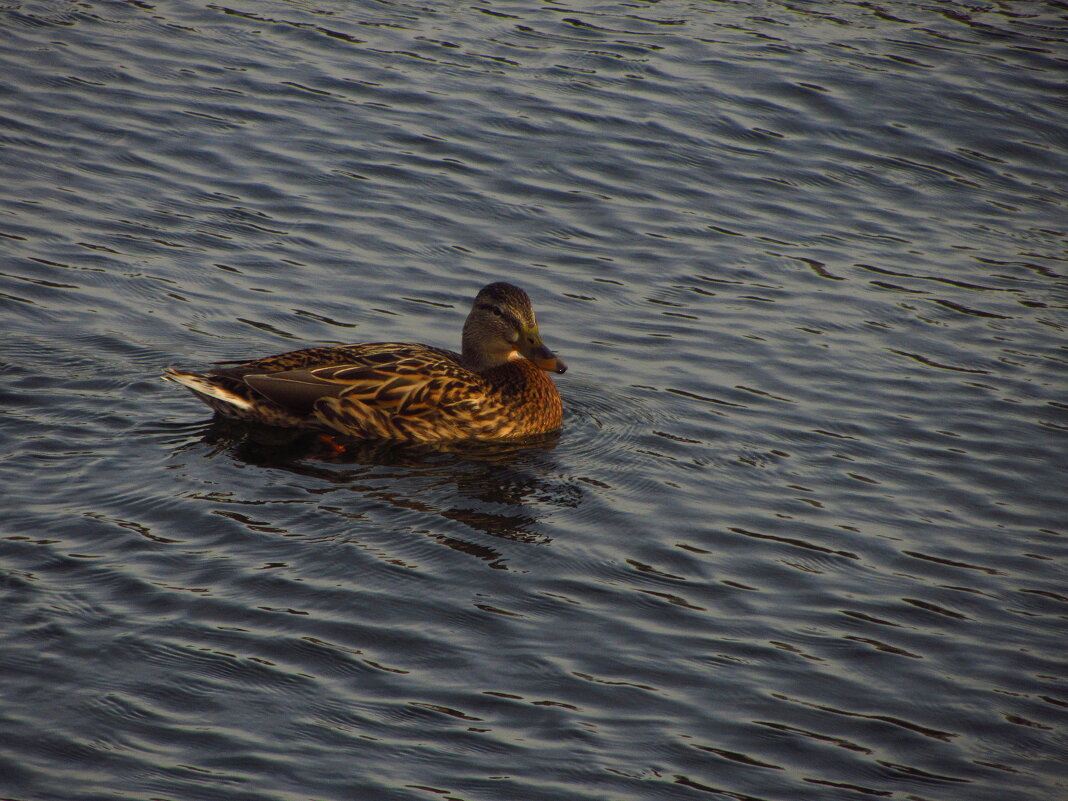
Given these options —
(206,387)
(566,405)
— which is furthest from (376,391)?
(566,405)

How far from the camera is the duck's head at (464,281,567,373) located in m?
9.50

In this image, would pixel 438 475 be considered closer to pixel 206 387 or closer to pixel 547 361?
pixel 547 361

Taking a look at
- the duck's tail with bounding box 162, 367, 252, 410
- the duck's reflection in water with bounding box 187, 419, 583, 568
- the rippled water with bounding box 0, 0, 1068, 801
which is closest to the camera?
the rippled water with bounding box 0, 0, 1068, 801

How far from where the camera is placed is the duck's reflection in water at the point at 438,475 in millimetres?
→ 7875

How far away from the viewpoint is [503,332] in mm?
9625

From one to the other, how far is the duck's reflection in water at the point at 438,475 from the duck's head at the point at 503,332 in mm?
596

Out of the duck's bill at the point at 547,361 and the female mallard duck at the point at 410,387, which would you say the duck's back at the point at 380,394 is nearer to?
the female mallard duck at the point at 410,387

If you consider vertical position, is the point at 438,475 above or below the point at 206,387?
below


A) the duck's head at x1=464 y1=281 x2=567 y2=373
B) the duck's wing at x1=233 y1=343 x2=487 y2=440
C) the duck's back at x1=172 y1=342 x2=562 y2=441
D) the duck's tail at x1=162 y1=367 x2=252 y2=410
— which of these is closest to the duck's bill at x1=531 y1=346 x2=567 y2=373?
the duck's head at x1=464 y1=281 x2=567 y2=373

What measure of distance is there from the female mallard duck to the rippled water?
228 millimetres

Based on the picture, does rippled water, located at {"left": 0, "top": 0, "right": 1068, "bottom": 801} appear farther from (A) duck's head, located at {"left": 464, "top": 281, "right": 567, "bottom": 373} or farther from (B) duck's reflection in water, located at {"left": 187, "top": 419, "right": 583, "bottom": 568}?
(A) duck's head, located at {"left": 464, "top": 281, "right": 567, "bottom": 373}

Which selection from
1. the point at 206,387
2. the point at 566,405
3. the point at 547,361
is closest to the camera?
the point at 206,387

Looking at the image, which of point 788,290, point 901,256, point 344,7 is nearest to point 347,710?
point 788,290

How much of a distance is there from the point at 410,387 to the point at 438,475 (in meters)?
0.82
